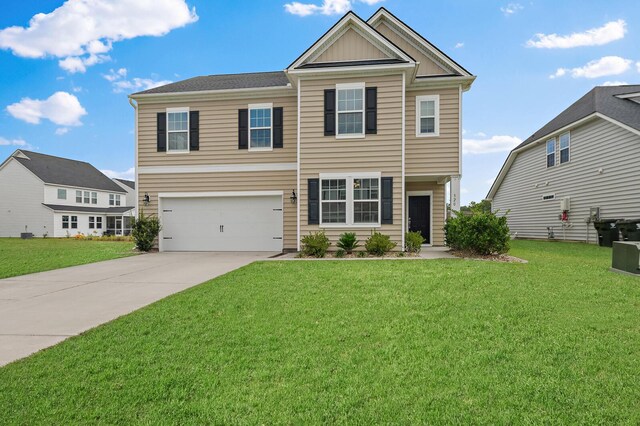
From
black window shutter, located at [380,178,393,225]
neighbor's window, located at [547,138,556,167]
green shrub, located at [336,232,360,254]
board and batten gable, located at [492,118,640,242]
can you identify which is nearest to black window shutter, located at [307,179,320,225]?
green shrub, located at [336,232,360,254]

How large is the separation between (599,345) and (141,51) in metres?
16.1

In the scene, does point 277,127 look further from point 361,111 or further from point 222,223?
point 222,223

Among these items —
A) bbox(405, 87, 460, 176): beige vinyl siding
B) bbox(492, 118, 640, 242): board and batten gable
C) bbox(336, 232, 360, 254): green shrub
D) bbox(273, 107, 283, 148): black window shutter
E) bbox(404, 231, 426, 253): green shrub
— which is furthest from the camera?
bbox(492, 118, 640, 242): board and batten gable

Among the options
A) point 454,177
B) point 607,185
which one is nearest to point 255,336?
point 454,177

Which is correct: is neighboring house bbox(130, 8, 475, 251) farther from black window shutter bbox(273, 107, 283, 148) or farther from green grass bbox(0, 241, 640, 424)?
green grass bbox(0, 241, 640, 424)

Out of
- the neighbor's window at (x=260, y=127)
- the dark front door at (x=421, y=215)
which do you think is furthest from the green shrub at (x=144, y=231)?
the dark front door at (x=421, y=215)

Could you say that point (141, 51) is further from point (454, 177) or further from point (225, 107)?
point (454, 177)

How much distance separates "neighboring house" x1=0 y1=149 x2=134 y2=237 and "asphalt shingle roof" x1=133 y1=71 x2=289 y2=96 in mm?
23971

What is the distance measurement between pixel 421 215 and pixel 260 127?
282 inches

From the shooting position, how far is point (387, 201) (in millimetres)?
11289

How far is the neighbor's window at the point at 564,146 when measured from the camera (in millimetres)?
17086

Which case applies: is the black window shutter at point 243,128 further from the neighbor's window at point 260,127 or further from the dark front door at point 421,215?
the dark front door at point 421,215

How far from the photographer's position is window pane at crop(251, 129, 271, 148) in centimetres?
1316

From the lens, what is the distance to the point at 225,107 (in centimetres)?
1336
